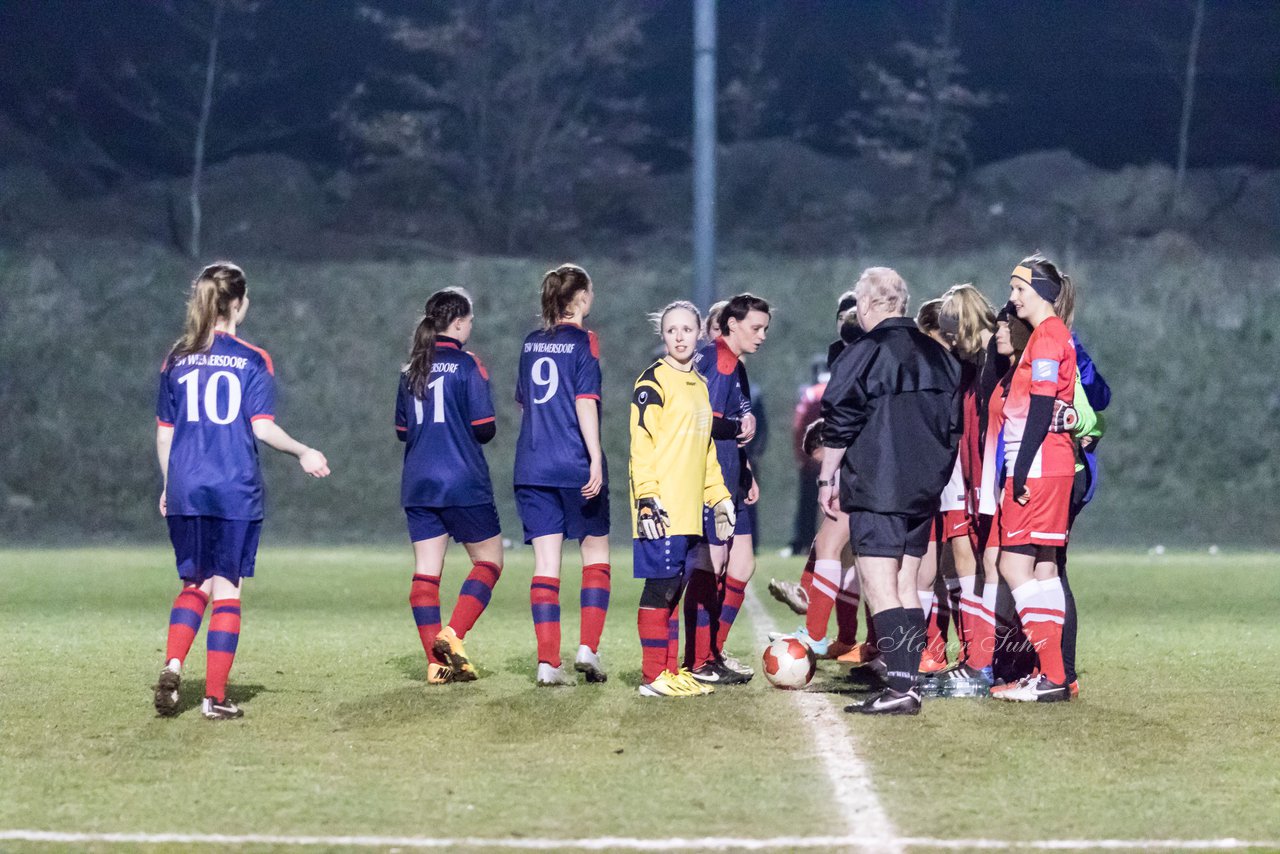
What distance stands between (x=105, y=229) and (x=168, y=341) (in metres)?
5.81

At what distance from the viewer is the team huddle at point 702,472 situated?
22.0 ft

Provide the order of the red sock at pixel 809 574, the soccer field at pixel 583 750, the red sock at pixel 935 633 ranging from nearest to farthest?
the soccer field at pixel 583 750, the red sock at pixel 935 633, the red sock at pixel 809 574

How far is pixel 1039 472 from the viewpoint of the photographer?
274 inches

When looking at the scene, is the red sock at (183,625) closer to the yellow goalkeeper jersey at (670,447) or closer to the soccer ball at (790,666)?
A: the yellow goalkeeper jersey at (670,447)

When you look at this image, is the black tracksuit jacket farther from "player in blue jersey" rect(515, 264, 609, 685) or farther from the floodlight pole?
the floodlight pole

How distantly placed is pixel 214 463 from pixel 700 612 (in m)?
2.49

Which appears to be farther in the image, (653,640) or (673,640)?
(673,640)

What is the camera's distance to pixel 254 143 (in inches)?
1266

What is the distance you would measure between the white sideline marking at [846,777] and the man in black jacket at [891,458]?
0.26 m

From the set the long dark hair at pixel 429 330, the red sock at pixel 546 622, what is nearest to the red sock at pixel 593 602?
the red sock at pixel 546 622

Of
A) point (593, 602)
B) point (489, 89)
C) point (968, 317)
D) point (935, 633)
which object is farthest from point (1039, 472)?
point (489, 89)

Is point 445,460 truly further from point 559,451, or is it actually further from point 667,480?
point 667,480

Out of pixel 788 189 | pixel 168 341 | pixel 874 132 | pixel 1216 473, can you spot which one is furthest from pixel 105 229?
pixel 1216 473

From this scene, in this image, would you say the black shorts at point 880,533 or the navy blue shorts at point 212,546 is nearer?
the navy blue shorts at point 212,546
